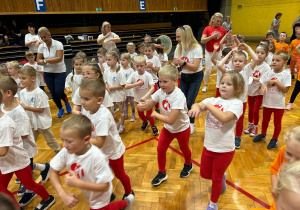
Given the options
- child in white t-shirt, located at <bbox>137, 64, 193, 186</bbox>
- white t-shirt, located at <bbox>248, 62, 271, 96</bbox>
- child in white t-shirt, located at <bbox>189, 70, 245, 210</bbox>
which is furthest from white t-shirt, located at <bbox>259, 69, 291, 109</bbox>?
child in white t-shirt, located at <bbox>137, 64, 193, 186</bbox>

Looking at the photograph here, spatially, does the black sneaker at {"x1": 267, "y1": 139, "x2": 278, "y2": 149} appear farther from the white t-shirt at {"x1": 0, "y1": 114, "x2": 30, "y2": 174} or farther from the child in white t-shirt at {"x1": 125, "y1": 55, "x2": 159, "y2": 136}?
the white t-shirt at {"x1": 0, "y1": 114, "x2": 30, "y2": 174}

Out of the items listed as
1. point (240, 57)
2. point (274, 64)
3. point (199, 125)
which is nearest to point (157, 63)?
point (199, 125)

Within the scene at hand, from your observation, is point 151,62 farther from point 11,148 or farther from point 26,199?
point 26,199

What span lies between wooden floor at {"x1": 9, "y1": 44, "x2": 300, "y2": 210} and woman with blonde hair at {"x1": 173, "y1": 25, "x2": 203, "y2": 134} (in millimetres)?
972

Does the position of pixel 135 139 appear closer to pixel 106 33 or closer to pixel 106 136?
pixel 106 136

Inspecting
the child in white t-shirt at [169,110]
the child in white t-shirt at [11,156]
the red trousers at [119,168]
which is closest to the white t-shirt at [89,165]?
the red trousers at [119,168]

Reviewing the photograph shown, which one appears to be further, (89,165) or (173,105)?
(173,105)

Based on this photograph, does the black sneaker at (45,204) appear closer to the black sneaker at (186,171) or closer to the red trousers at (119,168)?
the red trousers at (119,168)

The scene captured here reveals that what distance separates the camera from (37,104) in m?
2.81

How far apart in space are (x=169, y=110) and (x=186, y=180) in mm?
1044

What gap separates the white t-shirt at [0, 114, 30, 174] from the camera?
184cm

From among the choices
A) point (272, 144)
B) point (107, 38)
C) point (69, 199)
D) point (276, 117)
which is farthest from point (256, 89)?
point (107, 38)

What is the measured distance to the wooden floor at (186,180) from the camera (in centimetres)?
234

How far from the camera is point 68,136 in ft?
4.75
